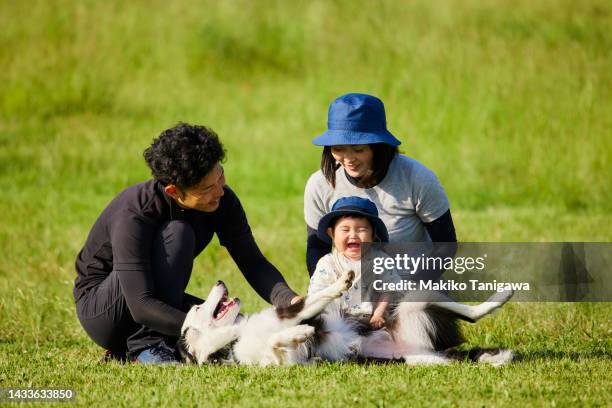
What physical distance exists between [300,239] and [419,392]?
18.1ft

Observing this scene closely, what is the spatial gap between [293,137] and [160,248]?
8.44 meters

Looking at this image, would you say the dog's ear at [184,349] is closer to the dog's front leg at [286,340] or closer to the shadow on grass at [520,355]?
the dog's front leg at [286,340]

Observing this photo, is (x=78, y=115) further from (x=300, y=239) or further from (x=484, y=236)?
(x=484, y=236)

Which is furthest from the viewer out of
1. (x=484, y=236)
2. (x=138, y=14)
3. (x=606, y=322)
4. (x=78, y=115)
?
(x=138, y=14)

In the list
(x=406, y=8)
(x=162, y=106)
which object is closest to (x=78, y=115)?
(x=162, y=106)

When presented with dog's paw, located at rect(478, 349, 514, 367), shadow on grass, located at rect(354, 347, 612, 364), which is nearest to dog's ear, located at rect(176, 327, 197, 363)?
shadow on grass, located at rect(354, 347, 612, 364)

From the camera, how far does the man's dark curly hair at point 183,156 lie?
5.34 metres

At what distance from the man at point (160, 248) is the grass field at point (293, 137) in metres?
0.31

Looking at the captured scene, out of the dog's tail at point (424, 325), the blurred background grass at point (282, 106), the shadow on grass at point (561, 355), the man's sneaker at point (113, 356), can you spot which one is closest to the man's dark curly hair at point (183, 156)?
the man's sneaker at point (113, 356)

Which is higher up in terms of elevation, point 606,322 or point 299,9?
point 299,9

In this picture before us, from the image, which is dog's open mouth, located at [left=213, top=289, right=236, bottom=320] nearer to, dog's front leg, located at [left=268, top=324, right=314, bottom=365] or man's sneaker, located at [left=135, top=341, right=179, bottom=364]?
dog's front leg, located at [left=268, top=324, right=314, bottom=365]

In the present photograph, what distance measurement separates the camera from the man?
536 centimetres

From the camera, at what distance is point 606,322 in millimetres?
6727

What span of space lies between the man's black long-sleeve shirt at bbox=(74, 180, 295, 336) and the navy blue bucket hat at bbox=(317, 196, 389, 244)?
19.5 inches
